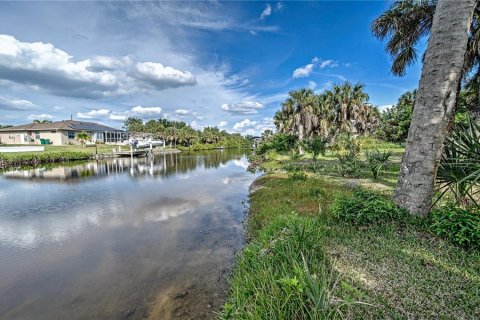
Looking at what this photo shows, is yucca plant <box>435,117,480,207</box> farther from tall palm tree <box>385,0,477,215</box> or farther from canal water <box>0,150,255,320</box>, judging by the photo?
canal water <box>0,150,255,320</box>

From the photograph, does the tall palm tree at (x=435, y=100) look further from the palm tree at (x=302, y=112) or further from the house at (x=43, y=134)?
the house at (x=43, y=134)

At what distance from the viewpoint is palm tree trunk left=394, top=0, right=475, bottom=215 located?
168 inches

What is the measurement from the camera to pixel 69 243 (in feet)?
25.0

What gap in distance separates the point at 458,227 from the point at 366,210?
140cm

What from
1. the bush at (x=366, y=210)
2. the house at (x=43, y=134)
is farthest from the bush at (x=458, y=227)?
the house at (x=43, y=134)

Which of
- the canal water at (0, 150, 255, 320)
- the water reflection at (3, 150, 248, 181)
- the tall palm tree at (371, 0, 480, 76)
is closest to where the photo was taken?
the canal water at (0, 150, 255, 320)

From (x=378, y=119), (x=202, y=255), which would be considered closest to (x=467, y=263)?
(x=202, y=255)

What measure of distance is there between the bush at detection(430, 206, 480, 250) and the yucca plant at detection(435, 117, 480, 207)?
260 mm

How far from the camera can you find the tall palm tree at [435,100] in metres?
4.26

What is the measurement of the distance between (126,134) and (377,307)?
66778 millimetres

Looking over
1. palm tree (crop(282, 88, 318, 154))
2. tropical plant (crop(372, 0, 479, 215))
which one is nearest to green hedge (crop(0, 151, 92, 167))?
palm tree (crop(282, 88, 318, 154))

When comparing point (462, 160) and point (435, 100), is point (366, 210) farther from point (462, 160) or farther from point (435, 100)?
point (435, 100)

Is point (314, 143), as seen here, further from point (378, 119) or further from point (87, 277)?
point (378, 119)

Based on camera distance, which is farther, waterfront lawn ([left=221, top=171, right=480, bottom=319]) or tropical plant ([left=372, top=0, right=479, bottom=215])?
tropical plant ([left=372, top=0, right=479, bottom=215])
